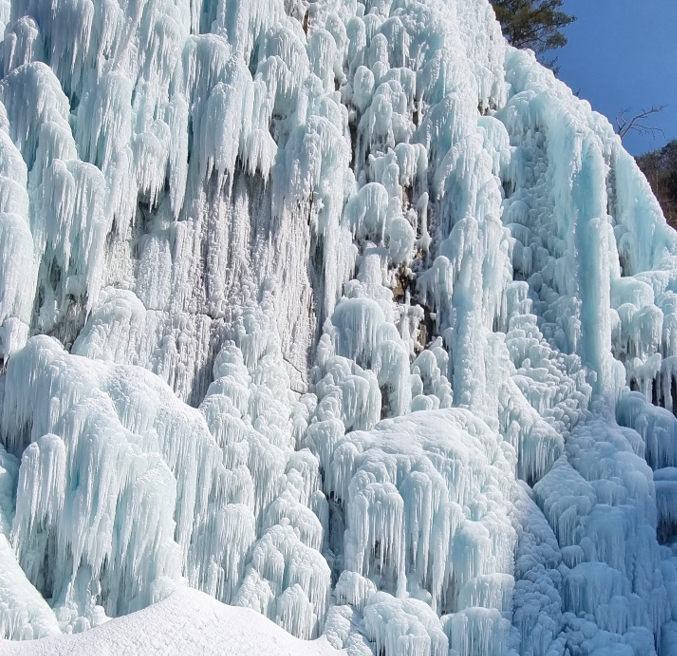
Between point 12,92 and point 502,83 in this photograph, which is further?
point 502,83

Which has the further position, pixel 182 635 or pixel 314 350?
pixel 314 350

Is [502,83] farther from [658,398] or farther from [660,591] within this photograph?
[660,591]

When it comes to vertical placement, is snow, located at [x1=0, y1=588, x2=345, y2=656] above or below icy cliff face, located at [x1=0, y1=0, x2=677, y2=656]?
below

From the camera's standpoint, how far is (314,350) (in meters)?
8.86

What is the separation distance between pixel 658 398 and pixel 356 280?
4.05 meters

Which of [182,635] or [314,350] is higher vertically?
[314,350]

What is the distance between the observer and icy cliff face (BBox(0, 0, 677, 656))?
7.35 m

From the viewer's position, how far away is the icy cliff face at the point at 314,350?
24.1ft

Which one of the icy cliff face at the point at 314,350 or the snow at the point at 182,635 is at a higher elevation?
the icy cliff face at the point at 314,350

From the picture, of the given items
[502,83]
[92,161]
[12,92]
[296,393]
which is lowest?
[296,393]

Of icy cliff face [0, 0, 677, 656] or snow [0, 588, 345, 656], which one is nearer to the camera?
snow [0, 588, 345, 656]

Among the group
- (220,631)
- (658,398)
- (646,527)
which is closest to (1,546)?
(220,631)

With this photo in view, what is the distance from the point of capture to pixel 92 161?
26.7 ft

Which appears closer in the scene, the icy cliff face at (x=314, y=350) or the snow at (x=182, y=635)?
the snow at (x=182, y=635)
